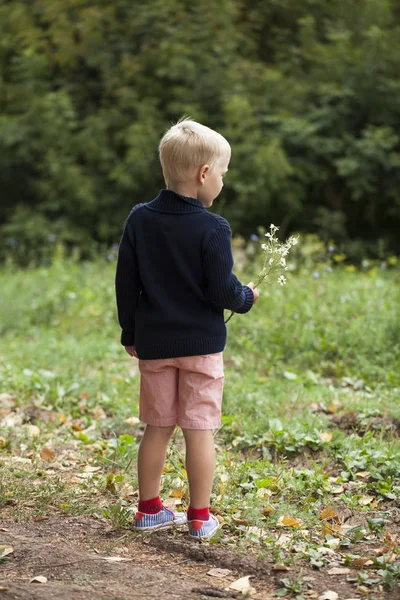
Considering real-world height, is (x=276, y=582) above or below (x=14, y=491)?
above

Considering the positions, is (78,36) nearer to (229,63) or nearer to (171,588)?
(229,63)

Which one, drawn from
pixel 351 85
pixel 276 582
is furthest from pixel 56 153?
pixel 276 582

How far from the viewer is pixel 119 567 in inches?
105

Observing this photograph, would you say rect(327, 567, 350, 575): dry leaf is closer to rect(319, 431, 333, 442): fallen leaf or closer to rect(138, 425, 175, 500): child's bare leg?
rect(138, 425, 175, 500): child's bare leg

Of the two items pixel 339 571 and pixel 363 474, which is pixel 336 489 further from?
pixel 339 571

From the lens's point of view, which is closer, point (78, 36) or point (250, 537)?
point (250, 537)

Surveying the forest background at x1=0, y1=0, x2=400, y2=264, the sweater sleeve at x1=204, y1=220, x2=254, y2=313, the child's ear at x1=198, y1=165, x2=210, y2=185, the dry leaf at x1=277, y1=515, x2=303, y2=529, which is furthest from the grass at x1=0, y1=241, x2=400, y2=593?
the forest background at x1=0, y1=0, x2=400, y2=264

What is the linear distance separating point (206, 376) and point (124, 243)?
23.4 inches

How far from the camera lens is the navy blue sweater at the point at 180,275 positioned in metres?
2.88

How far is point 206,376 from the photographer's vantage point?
9.76ft

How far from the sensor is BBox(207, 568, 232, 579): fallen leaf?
268 cm

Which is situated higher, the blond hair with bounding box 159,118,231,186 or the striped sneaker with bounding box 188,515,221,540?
the blond hair with bounding box 159,118,231,186

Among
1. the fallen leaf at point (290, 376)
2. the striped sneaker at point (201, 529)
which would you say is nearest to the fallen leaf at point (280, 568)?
the striped sneaker at point (201, 529)

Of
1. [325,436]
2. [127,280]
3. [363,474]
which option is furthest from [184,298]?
[325,436]
